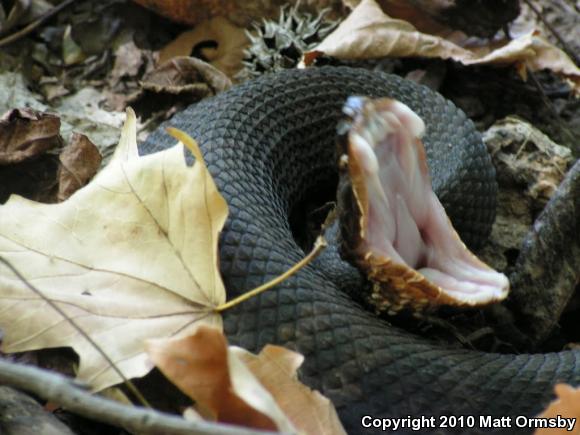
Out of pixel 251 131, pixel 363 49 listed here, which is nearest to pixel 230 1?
pixel 363 49

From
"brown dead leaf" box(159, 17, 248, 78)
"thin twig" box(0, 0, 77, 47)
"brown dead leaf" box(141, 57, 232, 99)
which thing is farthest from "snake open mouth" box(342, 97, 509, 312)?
"thin twig" box(0, 0, 77, 47)

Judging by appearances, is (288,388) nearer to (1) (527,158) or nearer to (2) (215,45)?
(1) (527,158)

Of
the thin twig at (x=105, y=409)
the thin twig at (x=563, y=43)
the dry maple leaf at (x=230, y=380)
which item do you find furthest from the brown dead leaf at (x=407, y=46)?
the thin twig at (x=105, y=409)

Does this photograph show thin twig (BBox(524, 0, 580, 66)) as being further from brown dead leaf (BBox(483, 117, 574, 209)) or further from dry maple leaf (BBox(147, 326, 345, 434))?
dry maple leaf (BBox(147, 326, 345, 434))

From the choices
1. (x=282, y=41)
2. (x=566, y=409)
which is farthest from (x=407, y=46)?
(x=566, y=409)

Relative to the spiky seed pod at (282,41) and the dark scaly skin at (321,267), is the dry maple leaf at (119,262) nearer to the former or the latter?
the dark scaly skin at (321,267)
